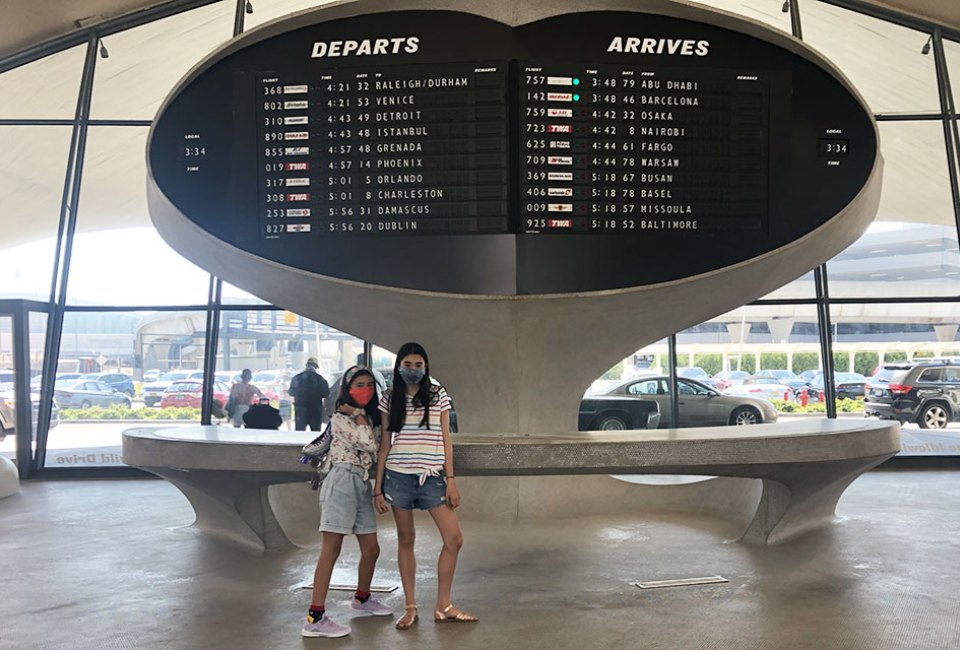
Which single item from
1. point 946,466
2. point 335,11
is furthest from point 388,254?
point 946,466

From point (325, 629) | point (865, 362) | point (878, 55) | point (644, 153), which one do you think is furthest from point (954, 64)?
point (325, 629)

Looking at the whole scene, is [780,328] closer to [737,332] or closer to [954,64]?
[737,332]

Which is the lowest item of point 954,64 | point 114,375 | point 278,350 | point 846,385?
point 846,385

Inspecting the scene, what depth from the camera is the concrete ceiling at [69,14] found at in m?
8.98

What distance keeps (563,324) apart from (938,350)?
588 cm

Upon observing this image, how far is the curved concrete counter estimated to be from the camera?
14.8 feet

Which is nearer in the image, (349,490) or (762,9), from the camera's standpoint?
(349,490)

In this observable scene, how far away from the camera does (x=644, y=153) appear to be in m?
5.39

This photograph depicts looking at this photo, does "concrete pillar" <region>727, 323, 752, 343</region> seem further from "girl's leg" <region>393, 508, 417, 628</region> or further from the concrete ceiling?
"girl's leg" <region>393, 508, 417, 628</region>

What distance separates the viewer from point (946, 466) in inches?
358

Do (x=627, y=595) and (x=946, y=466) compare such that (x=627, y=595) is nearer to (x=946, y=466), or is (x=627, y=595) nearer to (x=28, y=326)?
(x=946, y=466)

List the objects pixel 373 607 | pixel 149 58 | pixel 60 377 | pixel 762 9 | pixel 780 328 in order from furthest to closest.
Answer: pixel 762 9 → pixel 149 58 → pixel 780 328 → pixel 60 377 → pixel 373 607

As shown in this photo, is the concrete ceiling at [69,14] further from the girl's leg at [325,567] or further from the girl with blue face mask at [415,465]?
the girl's leg at [325,567]

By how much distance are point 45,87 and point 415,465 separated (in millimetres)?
8305
